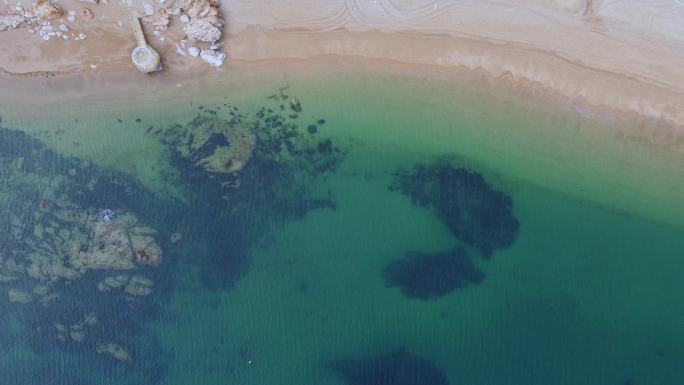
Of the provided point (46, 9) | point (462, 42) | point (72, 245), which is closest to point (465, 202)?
point (462, 42)

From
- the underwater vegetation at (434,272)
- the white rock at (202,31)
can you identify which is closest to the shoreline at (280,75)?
the white rock at (202,31)

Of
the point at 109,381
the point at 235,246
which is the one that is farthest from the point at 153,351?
the point at 235,246

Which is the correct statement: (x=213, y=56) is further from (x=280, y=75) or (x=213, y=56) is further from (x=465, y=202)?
(x=465, y=202)

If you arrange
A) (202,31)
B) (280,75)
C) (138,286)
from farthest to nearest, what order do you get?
(138,286)
(280,75)
(202,31)

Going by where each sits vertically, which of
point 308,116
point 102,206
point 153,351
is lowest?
point 153,351

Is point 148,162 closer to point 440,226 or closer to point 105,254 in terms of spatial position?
point 105,254
